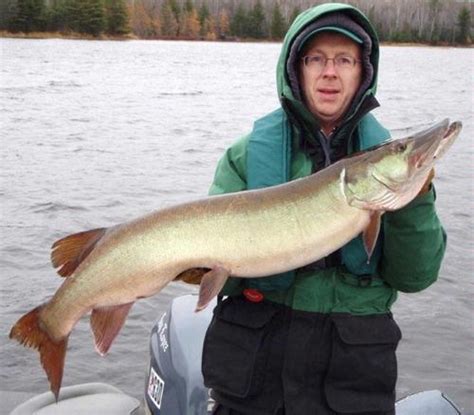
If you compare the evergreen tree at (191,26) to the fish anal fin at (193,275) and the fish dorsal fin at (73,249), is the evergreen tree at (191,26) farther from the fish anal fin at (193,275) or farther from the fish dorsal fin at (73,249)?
the fish anal fin at (193,275)

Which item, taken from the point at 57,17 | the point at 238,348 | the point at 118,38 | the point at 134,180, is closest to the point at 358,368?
the point at 238,348

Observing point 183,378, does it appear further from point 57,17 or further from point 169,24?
point 169,24

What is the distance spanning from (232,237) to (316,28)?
0.93 meters

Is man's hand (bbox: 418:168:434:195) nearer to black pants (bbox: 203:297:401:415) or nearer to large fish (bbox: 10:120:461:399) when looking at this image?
large fish (bbox: 10:120:461:399)

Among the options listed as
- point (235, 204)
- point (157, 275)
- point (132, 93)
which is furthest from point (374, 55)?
point (132, 93)

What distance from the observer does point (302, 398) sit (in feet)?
8.87

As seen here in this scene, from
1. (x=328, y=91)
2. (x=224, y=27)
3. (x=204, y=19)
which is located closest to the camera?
(x=328, y=91)

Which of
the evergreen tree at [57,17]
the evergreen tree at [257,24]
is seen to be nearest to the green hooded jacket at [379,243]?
the evergreen tree at [57,17]

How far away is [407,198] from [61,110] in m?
18.1

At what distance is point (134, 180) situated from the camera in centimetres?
1208

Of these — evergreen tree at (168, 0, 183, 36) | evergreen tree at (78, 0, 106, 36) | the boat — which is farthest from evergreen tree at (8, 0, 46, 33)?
the boat

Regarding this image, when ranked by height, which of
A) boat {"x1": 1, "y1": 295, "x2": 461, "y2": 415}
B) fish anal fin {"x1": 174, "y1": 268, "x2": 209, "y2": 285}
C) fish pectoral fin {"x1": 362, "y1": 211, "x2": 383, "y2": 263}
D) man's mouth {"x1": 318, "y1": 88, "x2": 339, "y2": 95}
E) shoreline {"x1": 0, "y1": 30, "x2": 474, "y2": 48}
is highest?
man's mouth {"x1": 318, "y1": 88, "x2": 339, "y2": 95}

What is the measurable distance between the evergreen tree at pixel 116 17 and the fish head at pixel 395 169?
79.7 metres

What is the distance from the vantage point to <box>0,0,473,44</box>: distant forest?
75125mm
